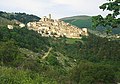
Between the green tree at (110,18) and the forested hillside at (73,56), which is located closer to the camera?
the green tree at (110,18)

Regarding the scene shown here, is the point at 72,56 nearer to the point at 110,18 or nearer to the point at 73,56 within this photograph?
the point at 73,56

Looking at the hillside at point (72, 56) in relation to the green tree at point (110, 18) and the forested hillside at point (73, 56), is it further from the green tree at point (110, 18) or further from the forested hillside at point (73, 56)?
the green tree at point (110, 18)

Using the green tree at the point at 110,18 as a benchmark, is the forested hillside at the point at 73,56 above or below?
below

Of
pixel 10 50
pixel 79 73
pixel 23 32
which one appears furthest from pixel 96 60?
pixel 10 50

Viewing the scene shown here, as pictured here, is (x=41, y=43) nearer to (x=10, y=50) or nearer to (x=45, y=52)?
(x=45, y=52)

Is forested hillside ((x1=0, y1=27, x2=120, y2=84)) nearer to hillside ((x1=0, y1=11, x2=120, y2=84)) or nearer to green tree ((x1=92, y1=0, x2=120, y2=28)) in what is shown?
hillside ((x1=0, y1=11, x2=120, y2=84))

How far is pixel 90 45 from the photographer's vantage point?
185 meters

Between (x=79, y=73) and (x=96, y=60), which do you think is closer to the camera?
(x=79, y=73)

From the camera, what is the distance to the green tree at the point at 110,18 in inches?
673

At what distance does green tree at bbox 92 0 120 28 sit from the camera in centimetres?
1709

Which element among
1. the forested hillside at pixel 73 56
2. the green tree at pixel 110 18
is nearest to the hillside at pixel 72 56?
the forested hillside at pixel 73 56

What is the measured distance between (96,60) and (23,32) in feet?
136

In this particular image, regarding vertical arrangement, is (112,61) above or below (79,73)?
below

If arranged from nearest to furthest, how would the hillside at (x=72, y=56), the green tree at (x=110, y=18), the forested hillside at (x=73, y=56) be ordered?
the green tree at (x=110, y=18), the hillside at (x=72, y=56), the forested hillside at (x=73, y=56)
